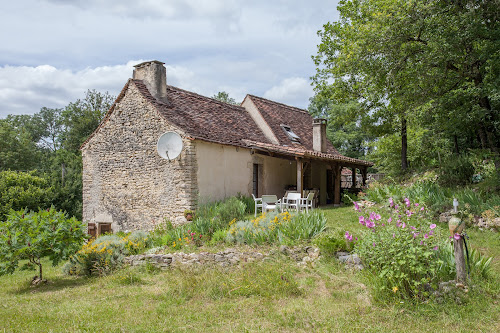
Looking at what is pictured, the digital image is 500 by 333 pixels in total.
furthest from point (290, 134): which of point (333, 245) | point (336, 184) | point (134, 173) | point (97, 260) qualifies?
point (333, 245)

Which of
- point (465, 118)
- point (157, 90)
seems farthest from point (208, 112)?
point (465, 118)

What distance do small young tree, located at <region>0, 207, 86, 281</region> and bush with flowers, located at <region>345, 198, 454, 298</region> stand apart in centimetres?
610

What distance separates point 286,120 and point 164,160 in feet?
30.8

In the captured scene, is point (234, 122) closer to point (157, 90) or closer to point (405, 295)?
point (157, 90)

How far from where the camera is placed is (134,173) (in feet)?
48.3

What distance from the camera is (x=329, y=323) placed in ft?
15.8

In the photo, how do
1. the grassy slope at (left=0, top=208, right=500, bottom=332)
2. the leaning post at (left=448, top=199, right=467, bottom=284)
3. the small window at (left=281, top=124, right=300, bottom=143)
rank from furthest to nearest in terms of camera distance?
the small window at (left=281, top=124, right=300, bottom=143) → the leaning post at (left=448, top=199, right=467, bottom=284) → the grassy slope at (left=0, top=208, right=500, bottom=332)

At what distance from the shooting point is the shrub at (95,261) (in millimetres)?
8596

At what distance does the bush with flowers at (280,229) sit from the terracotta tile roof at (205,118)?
517cm

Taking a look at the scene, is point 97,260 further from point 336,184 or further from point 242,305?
point 336,184

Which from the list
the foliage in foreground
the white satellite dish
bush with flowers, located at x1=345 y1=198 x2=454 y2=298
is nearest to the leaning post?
bush with flowers, located at x1=345 y1=198 x2=454 y2=298

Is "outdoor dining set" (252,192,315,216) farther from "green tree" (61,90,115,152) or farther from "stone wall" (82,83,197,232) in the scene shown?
"green tree" (61,90,115,152)

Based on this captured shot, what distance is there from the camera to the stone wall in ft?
44.1

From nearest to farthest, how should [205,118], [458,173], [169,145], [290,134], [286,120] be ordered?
1. [458,173]
2. [169,145]
3. [205,118]
4. [290,134]
5. [286,120]
